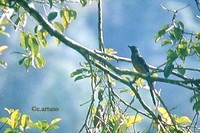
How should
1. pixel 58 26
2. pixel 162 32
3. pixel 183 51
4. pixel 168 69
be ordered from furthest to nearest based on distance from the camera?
1. pixel 58 26
2. pixel 162 32
3. pixel 183 51
4. pixel 168 69

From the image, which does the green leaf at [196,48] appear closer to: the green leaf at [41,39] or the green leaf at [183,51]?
the green leaf at [183,51]

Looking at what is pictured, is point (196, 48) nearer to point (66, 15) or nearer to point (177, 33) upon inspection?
point (177, 33)

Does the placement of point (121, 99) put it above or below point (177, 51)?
above

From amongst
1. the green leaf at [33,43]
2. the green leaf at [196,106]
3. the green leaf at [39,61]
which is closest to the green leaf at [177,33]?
the green leaf at [196,106]

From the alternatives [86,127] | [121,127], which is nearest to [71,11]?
[86,127]

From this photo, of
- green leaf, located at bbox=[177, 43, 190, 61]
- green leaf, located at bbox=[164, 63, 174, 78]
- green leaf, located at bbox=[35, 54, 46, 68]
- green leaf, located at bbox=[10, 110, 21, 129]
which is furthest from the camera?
green leaf, located at bbox=[35, 54, 46, 68]

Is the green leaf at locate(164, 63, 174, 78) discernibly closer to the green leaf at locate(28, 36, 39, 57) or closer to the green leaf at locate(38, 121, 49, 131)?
the green leaf at locate(28, 36, 39, 57)

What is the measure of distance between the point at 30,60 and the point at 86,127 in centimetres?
64

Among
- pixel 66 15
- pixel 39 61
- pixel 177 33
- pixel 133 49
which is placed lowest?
pixel 177 33

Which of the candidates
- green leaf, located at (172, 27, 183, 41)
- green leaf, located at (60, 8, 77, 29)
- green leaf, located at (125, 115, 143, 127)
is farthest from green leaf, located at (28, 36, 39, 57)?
green leaf, located at (172, 27, 183, 41)

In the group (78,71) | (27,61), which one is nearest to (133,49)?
(78,71)

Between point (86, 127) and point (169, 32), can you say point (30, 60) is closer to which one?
point (86, 127)

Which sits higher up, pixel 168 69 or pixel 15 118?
pixel 15 118

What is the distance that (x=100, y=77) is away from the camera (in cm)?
258
